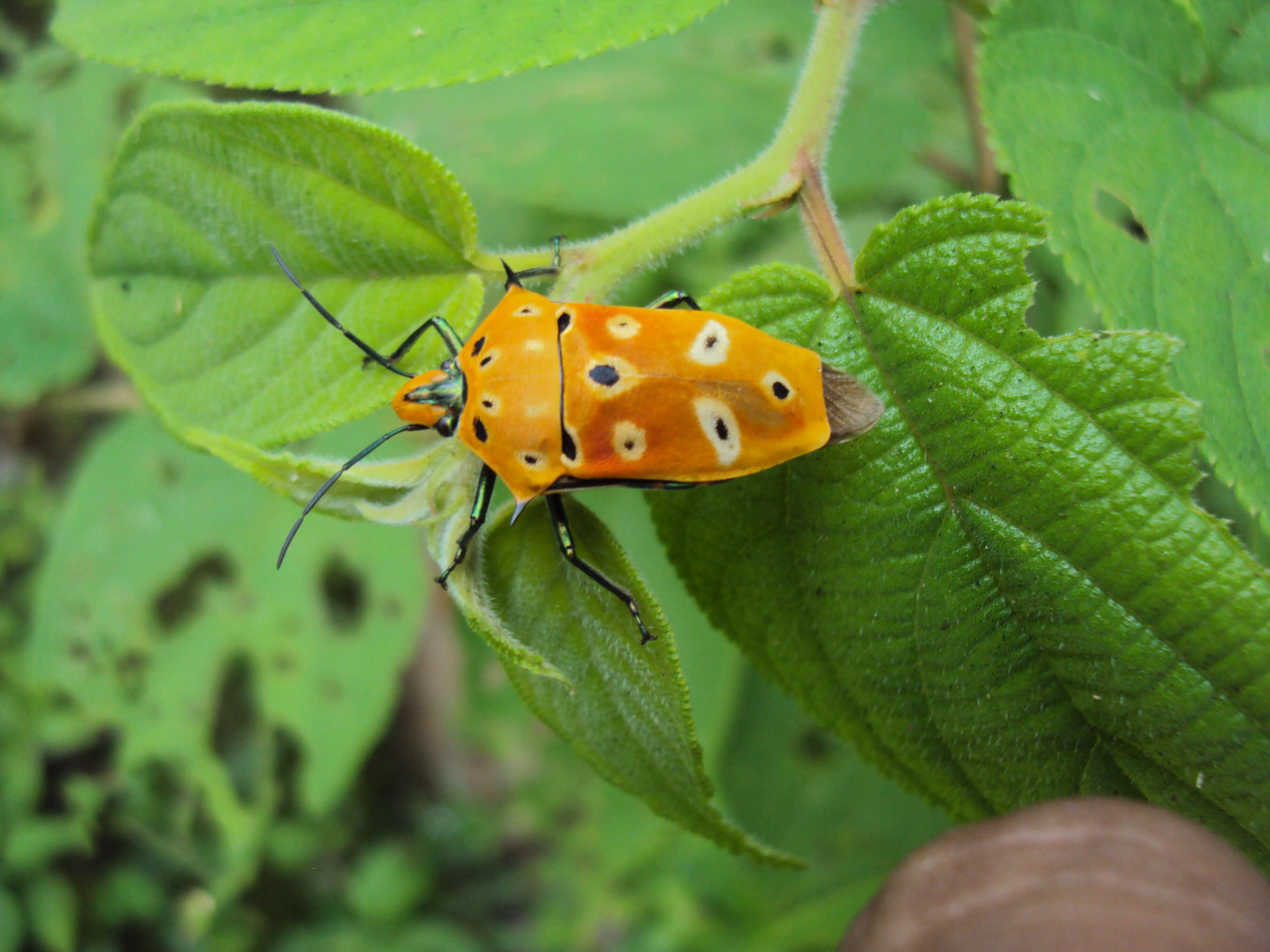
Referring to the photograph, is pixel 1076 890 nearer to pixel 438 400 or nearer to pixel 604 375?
pixel 604 375

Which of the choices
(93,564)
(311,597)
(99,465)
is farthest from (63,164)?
(311,597)

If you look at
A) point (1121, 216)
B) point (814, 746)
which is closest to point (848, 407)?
point (1121, 216)

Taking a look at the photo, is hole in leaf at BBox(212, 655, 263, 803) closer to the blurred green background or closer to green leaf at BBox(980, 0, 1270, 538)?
the blurred green background

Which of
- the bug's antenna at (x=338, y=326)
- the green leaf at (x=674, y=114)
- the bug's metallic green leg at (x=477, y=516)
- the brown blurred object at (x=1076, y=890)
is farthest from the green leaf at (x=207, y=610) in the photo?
the brown blurred object at (x=1076, y=890)

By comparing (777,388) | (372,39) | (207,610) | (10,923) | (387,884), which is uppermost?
(372,39)

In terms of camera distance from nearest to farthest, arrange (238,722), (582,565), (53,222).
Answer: (582,565)
(238,722)
(53,222)

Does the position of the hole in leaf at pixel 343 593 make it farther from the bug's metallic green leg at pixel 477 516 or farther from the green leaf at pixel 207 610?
the bug's metallic green leg at pixel 477 516
